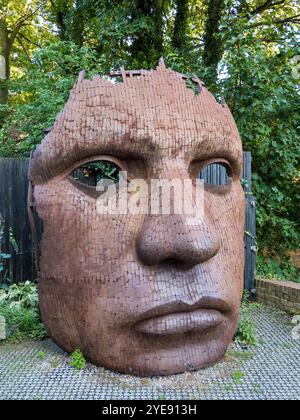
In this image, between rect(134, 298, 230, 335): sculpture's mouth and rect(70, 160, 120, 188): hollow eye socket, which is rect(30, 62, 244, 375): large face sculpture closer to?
rect(134, 298, 230, 335): sculpture's mouth

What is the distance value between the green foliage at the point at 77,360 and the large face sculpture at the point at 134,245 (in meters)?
0.05

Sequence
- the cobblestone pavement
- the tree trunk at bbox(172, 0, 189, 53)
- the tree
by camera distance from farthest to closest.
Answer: the tree, the tree trunk at bbox(172, 0, 189, 53), the cobblestone pavement

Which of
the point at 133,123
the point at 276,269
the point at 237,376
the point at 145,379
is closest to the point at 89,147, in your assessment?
the point at 133,123

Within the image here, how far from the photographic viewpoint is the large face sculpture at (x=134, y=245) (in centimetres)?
315

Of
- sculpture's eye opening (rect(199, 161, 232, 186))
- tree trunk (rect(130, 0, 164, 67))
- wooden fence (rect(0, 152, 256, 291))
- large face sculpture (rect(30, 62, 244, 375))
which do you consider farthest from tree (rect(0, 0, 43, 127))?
large face sculpture (rect(30, 62, 244, 375))

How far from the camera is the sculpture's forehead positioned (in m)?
3.27

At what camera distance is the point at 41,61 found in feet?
24.6

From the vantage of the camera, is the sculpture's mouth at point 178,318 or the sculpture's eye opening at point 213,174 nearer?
the sculpture's mouth at point 178,318

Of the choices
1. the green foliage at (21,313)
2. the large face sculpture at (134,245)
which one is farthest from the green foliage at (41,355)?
the green foliage at (21,313)

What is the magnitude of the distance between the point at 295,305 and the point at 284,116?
311cm

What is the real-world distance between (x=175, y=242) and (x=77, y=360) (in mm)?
1239

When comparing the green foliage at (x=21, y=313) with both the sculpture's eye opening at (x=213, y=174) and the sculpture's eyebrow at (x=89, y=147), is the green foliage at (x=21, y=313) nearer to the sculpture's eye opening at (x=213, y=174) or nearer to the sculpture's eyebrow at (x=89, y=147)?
the sculpture's eyebrow at (x=89, y=147)

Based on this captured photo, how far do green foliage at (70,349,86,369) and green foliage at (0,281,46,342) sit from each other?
2.54ft

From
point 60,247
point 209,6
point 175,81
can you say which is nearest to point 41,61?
point 209,6
